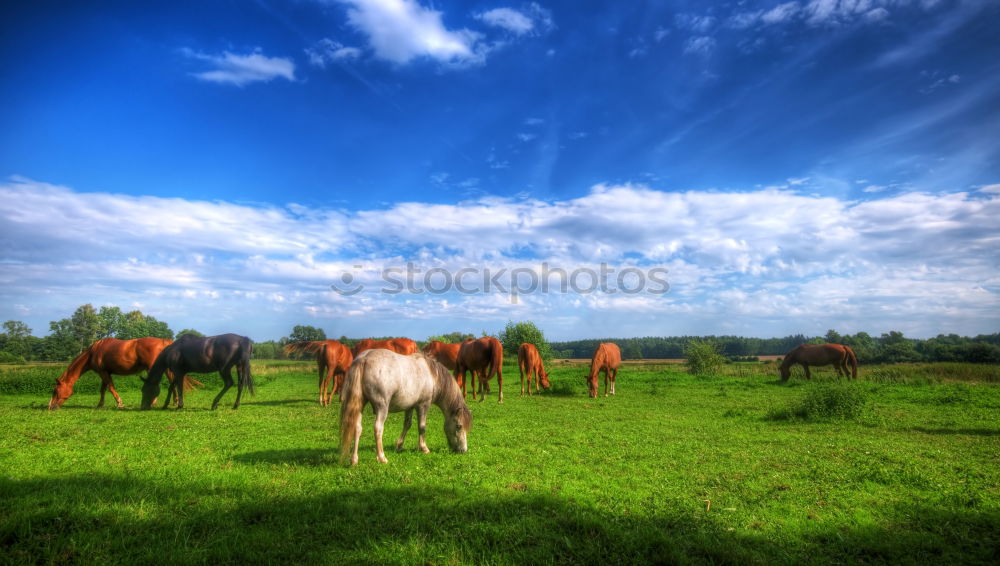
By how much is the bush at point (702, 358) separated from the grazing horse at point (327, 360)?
2169 centimetres

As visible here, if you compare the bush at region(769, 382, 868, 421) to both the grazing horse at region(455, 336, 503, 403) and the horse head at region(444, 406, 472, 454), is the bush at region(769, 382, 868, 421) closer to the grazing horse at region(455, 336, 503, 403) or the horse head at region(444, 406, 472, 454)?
the grazing horse at region(455, 336, 503, 403)

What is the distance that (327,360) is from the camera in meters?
15.9

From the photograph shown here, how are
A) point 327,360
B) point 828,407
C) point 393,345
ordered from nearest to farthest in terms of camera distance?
1. point 828,407
2. point 327,360
3. point 393,345

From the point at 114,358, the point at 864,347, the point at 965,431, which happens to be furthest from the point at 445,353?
the point at 864,347

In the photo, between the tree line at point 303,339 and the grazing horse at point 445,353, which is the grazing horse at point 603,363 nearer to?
the grazing horse at point 445,353

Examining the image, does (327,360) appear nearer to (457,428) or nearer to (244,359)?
(244,359)

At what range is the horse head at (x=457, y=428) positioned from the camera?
8.10 meters

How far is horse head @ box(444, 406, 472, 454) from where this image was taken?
8.10m

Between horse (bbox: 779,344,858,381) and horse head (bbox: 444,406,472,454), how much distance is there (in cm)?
2380

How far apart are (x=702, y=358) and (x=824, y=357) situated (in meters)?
6.47

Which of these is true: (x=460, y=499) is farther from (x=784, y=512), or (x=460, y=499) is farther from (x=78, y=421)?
(x=78, y=421)

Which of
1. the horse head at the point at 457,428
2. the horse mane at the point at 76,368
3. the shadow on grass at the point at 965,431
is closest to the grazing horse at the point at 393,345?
the horse mane at the point at 76,368

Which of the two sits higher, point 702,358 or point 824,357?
point 824,357

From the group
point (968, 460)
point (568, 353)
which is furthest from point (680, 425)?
point (568, 353)
